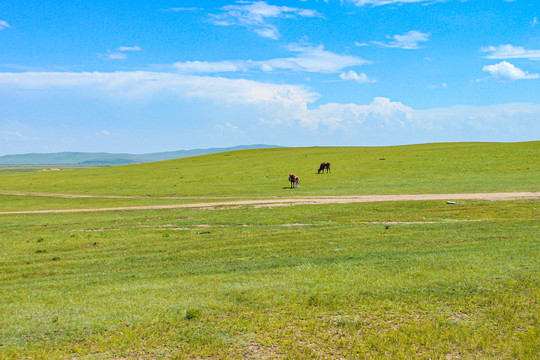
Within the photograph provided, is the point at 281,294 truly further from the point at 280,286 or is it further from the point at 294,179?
the point at 294,179

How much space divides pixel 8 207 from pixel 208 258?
103ft

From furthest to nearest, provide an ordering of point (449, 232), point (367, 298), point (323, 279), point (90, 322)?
point (449, 232)
point (323, 279)
point (367, 298)
point (90, 322)

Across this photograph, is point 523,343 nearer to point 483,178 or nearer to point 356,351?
point 356,351

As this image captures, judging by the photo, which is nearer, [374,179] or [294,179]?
[294,179]

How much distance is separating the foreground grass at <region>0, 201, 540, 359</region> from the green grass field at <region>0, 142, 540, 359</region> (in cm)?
4

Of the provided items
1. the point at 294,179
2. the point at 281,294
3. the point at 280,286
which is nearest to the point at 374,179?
the point at 294,179

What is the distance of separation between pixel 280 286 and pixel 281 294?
2.00 feet

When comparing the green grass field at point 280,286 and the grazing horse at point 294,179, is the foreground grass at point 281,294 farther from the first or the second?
the grazing horse at point 294,179

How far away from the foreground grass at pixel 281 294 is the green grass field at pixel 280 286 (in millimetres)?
41

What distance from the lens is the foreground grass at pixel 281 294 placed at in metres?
7.23

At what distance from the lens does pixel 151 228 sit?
72.0 ft

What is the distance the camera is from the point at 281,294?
9617 millimetres

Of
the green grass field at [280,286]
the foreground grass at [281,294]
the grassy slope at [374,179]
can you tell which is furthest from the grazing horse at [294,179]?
the foreground grass at [281,294]

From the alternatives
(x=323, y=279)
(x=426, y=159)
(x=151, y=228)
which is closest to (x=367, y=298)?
(x=323, y=279)
